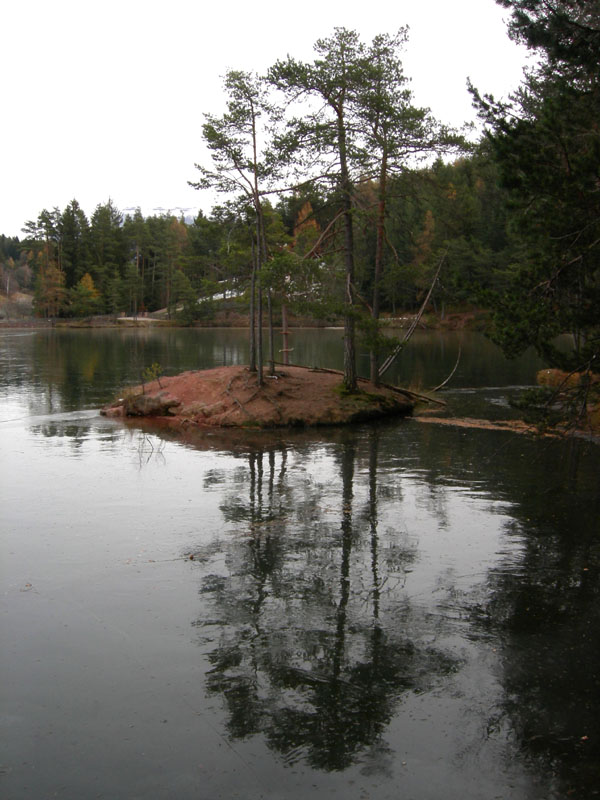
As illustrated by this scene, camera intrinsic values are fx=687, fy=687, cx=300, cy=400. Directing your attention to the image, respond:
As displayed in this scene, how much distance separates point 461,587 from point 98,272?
104 meters

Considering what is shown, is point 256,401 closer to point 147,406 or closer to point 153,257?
point 147,406

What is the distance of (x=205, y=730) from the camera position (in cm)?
559

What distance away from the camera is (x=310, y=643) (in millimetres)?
7008

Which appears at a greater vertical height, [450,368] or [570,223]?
[570,223]

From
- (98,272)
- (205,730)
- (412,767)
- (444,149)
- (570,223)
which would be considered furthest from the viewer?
(98,272)

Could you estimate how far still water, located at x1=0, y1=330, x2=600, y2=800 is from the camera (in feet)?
16.9

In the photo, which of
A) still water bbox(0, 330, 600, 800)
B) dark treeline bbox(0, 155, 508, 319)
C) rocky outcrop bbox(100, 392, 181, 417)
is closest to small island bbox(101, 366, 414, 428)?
rocky outcrop bbox(100, 392, 181, 417)

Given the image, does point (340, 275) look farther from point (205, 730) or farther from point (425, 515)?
point (205, 730)

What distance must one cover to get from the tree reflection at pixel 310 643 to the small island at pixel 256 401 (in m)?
10.5

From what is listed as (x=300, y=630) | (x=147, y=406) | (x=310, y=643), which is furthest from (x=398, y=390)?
(x=310, y=643)

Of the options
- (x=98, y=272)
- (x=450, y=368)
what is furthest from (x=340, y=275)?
(x=98, y=272)

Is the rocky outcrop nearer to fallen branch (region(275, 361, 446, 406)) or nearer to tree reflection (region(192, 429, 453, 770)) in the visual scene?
fallen branch (region(275, 361, 446, 406))

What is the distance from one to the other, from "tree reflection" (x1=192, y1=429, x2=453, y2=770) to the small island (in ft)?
34.5

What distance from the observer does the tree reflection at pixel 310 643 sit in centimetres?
559
